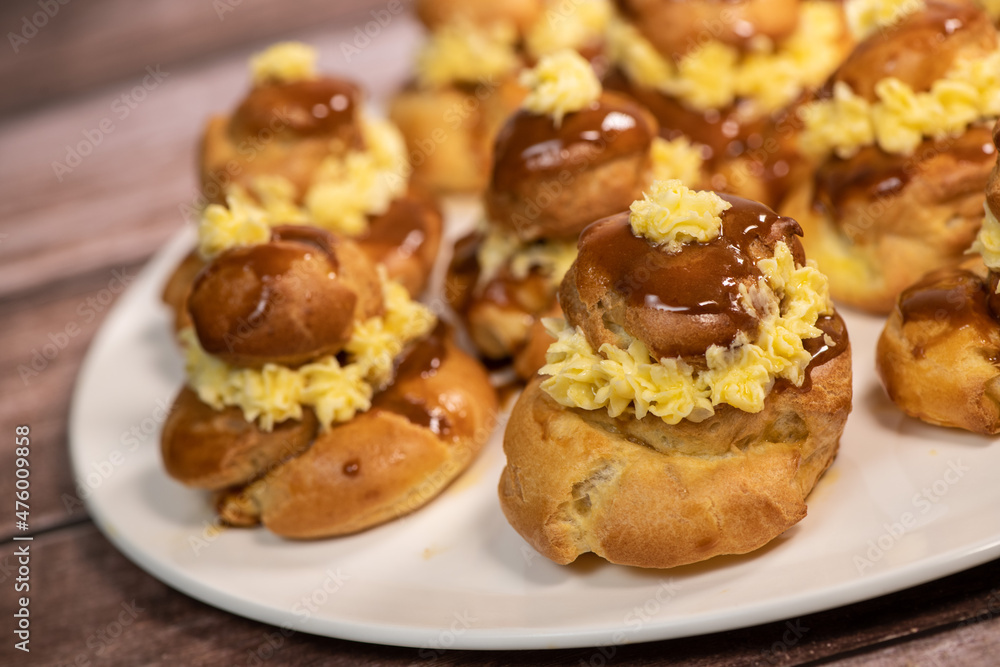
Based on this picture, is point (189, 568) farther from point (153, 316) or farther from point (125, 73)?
point (125, 73)

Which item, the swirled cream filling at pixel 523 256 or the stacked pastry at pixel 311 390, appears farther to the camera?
the swirled cream filling at pixel 523 256

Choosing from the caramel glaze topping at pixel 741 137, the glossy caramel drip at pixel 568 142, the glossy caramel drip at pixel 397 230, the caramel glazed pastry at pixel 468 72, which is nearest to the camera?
the glossy caramel drip at pixel 568 142

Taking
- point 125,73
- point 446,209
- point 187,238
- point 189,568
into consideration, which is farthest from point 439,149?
point 125,73

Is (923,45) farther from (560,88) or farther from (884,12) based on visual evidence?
(560,88)

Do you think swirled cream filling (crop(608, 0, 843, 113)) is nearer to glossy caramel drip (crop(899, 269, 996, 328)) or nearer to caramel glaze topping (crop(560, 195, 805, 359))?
glossy caramel drip (crop(899, 269, 996, 328))

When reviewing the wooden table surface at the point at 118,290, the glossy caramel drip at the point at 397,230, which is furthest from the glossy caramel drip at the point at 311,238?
the wooden table surface at the point at 118,290

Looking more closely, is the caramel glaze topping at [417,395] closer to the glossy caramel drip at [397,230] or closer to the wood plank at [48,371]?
the glossy caramel drip at [397,230]
